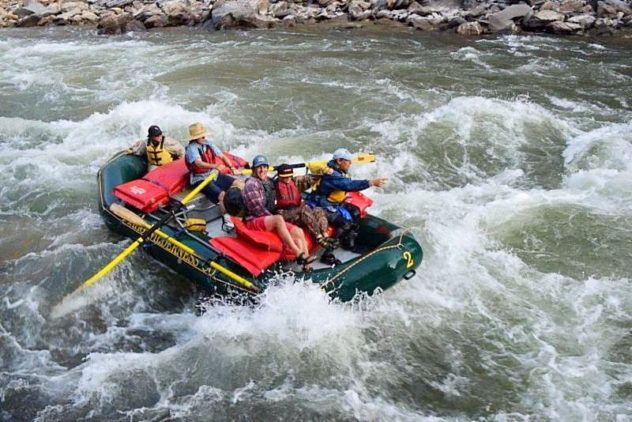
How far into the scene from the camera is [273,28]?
19.2 metres

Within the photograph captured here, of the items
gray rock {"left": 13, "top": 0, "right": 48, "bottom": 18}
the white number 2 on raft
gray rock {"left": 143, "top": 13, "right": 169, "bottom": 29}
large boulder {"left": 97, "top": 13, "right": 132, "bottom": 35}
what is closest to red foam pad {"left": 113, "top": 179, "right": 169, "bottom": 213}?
the white number 2 on raft

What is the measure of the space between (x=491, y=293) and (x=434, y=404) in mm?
1703

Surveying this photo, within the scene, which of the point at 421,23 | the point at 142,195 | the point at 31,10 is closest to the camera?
the point at 142,195

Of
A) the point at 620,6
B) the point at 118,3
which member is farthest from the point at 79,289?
the point at 118,3

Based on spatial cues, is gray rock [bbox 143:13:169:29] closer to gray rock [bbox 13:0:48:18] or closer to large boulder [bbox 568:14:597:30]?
gray rock [bbox 13:0:48:18]

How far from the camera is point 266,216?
6281mm

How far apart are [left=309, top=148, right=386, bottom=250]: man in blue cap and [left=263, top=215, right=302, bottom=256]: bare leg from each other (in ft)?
1.99

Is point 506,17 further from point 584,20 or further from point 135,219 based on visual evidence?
point 135,219

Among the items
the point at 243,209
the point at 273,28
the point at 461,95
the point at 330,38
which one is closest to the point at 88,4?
the point at 273,28

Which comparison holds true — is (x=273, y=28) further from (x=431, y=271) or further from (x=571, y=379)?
(x=571, y=379)

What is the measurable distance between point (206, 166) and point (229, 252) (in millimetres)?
1729

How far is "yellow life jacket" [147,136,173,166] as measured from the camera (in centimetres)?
Result: 830

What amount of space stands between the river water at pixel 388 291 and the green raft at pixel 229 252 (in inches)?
8.6

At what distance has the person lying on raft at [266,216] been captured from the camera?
20.1 ft
